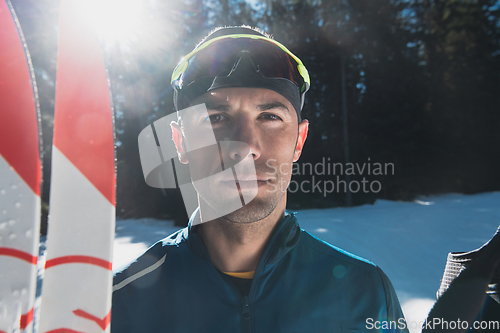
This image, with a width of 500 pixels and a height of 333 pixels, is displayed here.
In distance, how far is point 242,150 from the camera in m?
1.39

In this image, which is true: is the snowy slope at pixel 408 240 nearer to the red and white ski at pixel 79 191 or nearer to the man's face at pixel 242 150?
the man's face at pixel 242 150

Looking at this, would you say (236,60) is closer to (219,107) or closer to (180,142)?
(219,107)

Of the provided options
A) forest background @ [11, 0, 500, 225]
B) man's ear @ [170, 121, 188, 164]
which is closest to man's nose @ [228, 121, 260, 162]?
man's ear @ [170, 121, 188, 164]

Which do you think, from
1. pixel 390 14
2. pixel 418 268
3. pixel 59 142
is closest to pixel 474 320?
pixel 59 142

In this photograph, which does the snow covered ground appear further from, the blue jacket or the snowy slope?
the blue jacket

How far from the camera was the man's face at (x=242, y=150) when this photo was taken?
1.39 meters

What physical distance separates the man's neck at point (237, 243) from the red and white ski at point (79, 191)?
55 centimetres

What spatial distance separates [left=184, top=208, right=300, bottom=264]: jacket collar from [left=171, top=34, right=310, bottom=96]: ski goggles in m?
0.83

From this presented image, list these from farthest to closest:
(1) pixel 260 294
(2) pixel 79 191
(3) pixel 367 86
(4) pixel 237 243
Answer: (3) pixel 367 86, (4) pixel 237 243, (1) pixel 260 294, (2) pixel 79 191

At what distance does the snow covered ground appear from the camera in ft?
14.1

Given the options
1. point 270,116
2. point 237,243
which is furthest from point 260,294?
point 270,116

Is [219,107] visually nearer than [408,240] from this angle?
Yes

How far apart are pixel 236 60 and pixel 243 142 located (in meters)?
0.52

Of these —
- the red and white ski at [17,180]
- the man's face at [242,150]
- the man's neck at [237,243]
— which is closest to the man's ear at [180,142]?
the man's face at [242,150]
